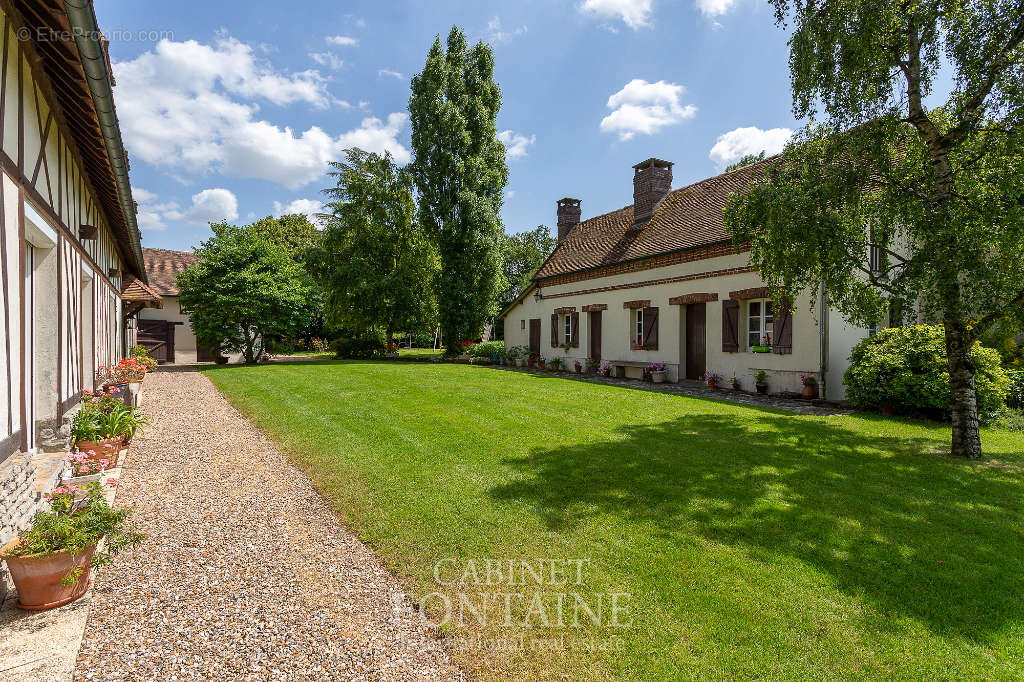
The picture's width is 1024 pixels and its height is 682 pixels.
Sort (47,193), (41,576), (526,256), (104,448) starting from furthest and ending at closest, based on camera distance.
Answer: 1. (526,256)
2. (104,448)
3. (47,193)
4. (41,576)

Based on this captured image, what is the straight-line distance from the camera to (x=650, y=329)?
1529 centimetres

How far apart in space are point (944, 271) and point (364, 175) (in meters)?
22.2

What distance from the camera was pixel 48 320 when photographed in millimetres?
5312

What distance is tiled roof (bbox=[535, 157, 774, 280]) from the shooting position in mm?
14164

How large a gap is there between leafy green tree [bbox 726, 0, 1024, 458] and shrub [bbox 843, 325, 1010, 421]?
88.9 inches

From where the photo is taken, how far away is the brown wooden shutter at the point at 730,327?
1273 cm

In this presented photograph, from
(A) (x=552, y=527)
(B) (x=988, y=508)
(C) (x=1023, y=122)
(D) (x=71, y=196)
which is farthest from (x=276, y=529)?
(C) (x=1023, y=122)

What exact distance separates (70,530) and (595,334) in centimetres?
1647

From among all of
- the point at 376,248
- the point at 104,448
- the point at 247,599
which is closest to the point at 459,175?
the point at 376,248

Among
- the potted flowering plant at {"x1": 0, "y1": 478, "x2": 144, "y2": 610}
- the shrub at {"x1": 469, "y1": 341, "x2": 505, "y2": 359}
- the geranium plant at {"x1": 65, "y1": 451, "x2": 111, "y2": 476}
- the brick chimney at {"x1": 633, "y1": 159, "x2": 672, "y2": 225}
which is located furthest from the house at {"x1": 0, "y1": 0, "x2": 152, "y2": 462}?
the shrub at {"x1": 469, "y1": 341, "x2": 505, "y2": 359}

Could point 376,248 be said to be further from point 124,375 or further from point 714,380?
point 714,380

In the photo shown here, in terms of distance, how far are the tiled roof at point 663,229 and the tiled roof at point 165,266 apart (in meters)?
19.9

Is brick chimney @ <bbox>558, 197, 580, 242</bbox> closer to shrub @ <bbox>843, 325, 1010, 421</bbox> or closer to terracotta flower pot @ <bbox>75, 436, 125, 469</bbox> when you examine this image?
shrub @ <bbox>843, 325, 1010, 421</bbox>

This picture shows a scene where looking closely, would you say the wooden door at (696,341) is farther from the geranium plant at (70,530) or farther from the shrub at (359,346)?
the shrub at (359,346)
